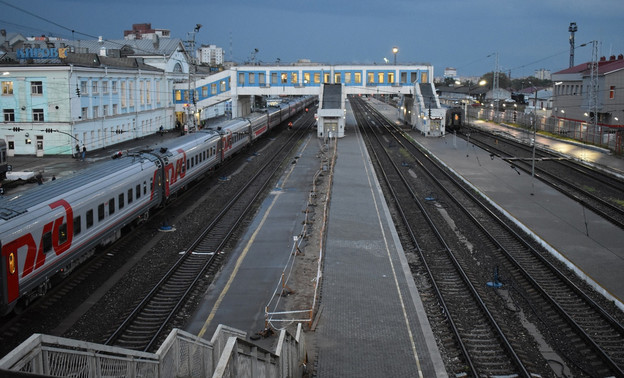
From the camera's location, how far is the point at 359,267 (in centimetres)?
1838

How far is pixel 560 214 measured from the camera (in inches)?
1045

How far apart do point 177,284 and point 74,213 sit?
11.3 ft

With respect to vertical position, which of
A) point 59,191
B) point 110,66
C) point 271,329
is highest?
point 110,66

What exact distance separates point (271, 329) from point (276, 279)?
3.79 metres

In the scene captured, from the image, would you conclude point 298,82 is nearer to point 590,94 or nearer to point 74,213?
point 590,94

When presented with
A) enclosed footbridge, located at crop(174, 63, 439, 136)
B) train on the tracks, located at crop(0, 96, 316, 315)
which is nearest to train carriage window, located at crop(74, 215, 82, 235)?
train on the tracks, located at crop(0, 96, 316, 315)

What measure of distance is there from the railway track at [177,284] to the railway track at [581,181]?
14615 millimetres

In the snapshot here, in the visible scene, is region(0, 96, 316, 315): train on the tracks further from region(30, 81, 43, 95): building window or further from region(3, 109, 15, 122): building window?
region(3, 109, 15, 122): building window

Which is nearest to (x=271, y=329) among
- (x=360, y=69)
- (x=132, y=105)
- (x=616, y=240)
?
(x=616, y=240)

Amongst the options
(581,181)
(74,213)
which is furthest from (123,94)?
(74,213)

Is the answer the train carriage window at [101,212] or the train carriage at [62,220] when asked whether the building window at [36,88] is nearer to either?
the train carriage at [62,220]

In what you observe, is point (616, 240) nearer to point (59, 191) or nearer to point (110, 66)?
point (59, 191)

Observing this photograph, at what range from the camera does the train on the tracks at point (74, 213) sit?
44.7 ft

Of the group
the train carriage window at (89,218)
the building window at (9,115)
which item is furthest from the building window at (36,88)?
the train carriage window at (89,218)
